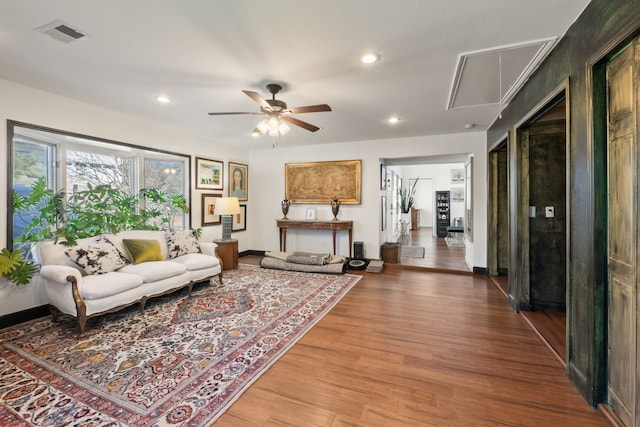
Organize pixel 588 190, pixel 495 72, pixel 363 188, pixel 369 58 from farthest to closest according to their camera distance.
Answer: pixel 363 188 → pixel 495 72 → pixel 369 58 → pixel 588 190

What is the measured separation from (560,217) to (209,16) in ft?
13.7

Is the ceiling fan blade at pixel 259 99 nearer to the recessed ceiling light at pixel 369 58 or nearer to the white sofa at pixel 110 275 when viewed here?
the recessed ceiling light at pixel 369 58

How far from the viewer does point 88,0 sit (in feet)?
5.90

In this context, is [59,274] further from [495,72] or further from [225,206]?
[495,72]

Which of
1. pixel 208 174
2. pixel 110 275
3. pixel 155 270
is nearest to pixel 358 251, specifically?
pixel 208 174

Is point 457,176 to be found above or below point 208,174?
above

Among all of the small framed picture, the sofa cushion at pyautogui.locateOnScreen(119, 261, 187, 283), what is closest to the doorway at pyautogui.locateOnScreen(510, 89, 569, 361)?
the small framed picture

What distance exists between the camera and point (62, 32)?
6.98ft

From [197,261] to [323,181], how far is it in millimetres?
3225

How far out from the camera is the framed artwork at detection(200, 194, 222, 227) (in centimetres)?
561

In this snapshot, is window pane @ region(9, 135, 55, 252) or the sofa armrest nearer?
the sofa armrest

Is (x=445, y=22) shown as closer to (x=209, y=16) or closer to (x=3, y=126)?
(x=209, y=16)

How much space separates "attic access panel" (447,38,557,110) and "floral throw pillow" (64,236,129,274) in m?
4.34

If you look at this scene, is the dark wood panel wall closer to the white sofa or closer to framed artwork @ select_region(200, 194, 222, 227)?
the white sofa
